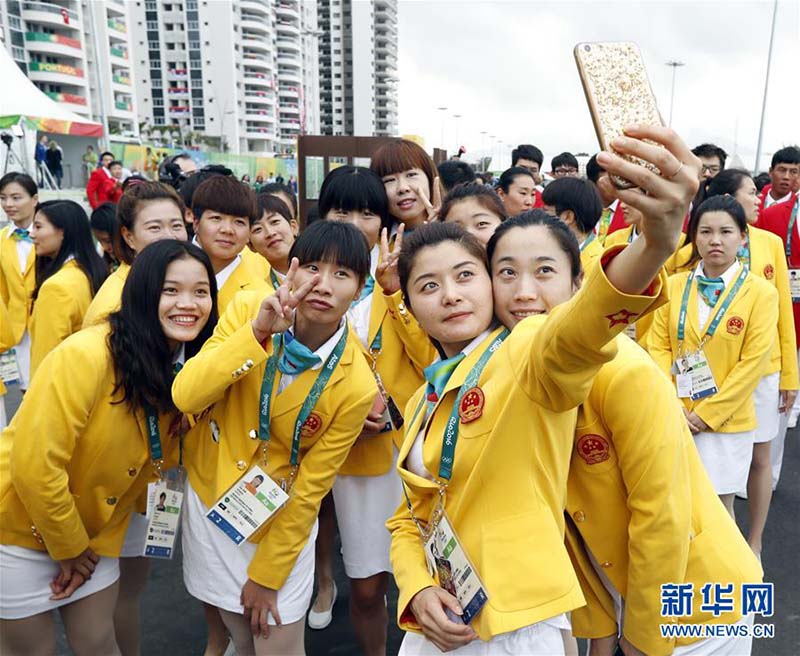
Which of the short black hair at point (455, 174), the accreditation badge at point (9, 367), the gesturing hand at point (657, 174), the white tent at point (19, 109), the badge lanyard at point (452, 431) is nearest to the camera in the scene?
the gesturing hand at point (657, 174)

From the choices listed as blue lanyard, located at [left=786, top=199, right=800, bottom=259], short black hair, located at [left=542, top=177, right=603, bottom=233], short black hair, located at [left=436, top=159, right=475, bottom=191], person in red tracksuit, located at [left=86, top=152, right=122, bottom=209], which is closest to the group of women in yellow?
short black hair, located at [left=542, top=177, right=603, bottom=233]

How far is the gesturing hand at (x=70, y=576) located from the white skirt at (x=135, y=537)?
0.23 meters

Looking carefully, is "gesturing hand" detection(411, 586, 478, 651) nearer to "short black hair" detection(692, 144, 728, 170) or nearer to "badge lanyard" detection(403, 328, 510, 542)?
"badge lanyard" detection(403, 328, 510, 542)

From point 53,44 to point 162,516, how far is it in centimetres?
5270

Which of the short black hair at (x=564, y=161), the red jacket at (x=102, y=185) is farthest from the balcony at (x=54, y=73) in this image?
the short black hair at (x=564, y=161)

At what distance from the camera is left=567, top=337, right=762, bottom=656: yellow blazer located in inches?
62.4

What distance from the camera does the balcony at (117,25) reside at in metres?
51.1

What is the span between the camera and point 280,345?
217 centimetres

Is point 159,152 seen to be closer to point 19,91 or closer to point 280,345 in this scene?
point 19,91

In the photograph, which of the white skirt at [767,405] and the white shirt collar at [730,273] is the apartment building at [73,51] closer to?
the white shirt collar at [730,273]

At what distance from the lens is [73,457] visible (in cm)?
205

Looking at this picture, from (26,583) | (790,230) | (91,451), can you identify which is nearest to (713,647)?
(91,451)

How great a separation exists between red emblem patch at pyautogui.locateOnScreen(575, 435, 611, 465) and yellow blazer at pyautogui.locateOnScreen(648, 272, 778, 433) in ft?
5.43

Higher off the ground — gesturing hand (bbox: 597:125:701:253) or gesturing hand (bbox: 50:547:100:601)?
gesturing hand (bbox: 597:125:701:253)
